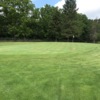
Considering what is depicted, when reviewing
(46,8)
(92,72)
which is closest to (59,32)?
(46,8)

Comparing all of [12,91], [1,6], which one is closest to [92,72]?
[12,91]

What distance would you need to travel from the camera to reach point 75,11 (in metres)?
79.8

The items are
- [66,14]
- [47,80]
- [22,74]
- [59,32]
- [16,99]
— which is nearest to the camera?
[16,99]

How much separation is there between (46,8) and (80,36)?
42.6 feet

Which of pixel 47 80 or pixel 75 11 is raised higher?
pixel 75 11

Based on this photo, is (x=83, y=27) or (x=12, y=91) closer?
(x=12, y=91)

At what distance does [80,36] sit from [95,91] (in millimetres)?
74966

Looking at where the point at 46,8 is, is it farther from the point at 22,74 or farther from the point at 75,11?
the point at 22,74

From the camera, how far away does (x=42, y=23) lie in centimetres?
7550

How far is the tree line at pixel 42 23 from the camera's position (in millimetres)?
68188

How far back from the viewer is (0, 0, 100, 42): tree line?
68.2m

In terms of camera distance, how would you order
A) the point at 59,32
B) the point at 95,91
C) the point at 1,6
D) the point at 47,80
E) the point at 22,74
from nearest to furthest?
the point at 95,91, the point at 47,80, the point at 22,74, the point at 1,6, the point at 59,32

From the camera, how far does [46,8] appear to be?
8119cm

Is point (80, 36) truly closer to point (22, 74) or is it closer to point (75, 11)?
point (75, 11)
